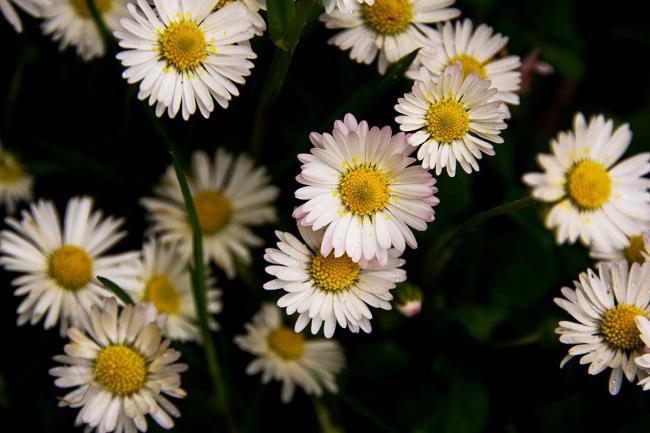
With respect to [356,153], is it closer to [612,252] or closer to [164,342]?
[164,342]

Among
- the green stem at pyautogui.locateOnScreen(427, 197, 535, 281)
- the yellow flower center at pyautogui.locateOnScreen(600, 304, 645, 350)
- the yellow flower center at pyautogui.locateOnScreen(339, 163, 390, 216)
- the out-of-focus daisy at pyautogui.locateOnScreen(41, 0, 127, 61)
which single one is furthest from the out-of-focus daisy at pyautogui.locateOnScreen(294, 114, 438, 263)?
the out-of-focus daisy at pyautogui.locateOnScreen(41, 0, 127, 61)

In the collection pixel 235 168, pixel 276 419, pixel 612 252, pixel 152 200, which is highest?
pixel 612 252

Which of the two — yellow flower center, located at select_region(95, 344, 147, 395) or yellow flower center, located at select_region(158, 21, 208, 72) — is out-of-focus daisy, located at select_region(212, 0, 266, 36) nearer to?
yellow flower center, located at select_region(158, 21, 208, 72)

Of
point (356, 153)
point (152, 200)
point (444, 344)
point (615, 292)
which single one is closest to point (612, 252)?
point (615, 292)

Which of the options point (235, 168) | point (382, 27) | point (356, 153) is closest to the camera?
point (356, 153)

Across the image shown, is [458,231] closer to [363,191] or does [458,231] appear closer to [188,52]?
[363,191]

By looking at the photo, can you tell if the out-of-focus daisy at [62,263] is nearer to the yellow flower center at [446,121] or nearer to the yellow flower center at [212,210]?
the yellow flower center at [212,210]

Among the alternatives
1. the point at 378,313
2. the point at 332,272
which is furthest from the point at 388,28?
→ the point at 378,313
